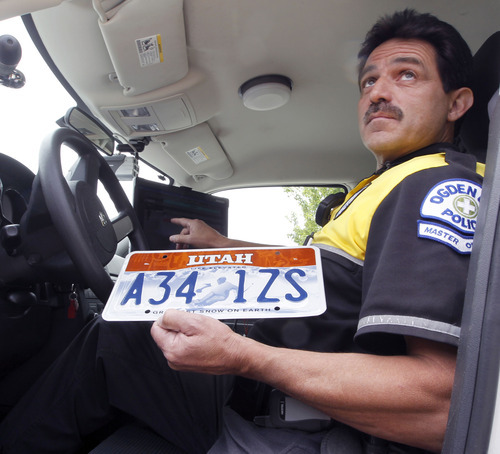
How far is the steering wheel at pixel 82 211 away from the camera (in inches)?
38.5

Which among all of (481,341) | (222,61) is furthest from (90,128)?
(481,341)

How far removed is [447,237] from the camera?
0.69 metres

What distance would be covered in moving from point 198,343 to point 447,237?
467mm

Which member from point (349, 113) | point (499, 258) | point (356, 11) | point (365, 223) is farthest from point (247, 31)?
point (499, 258)

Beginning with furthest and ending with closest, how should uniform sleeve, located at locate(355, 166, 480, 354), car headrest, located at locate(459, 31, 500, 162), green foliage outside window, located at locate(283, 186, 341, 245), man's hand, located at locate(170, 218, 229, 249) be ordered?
1. green foliage outside window, located at locate(283, 186, 341, 245)
2. man's hand, located at locate(170, 218, 229, 249)
3. car headrest, located at locate(459, 31, 500, 162)
4. uniform sleeve, located at locate(355, 166, 480, 354)

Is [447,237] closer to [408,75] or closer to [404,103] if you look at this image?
[404,103]

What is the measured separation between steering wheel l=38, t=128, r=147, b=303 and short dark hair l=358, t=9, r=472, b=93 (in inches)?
40.1

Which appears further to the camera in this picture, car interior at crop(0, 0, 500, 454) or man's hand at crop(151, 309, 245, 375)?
man's hand at crop(151, 309, 245, 375)

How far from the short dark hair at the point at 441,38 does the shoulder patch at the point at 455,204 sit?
1.95 ft

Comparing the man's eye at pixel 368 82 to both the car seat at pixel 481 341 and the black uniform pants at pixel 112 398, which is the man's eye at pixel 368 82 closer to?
the car seat at pixel 481 341

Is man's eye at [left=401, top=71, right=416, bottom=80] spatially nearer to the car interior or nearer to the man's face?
the man's face

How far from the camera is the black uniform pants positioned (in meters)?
1.07

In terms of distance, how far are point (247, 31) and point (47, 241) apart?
0.90 meters

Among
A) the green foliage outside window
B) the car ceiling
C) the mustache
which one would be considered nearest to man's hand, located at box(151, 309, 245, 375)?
the car ceiling
